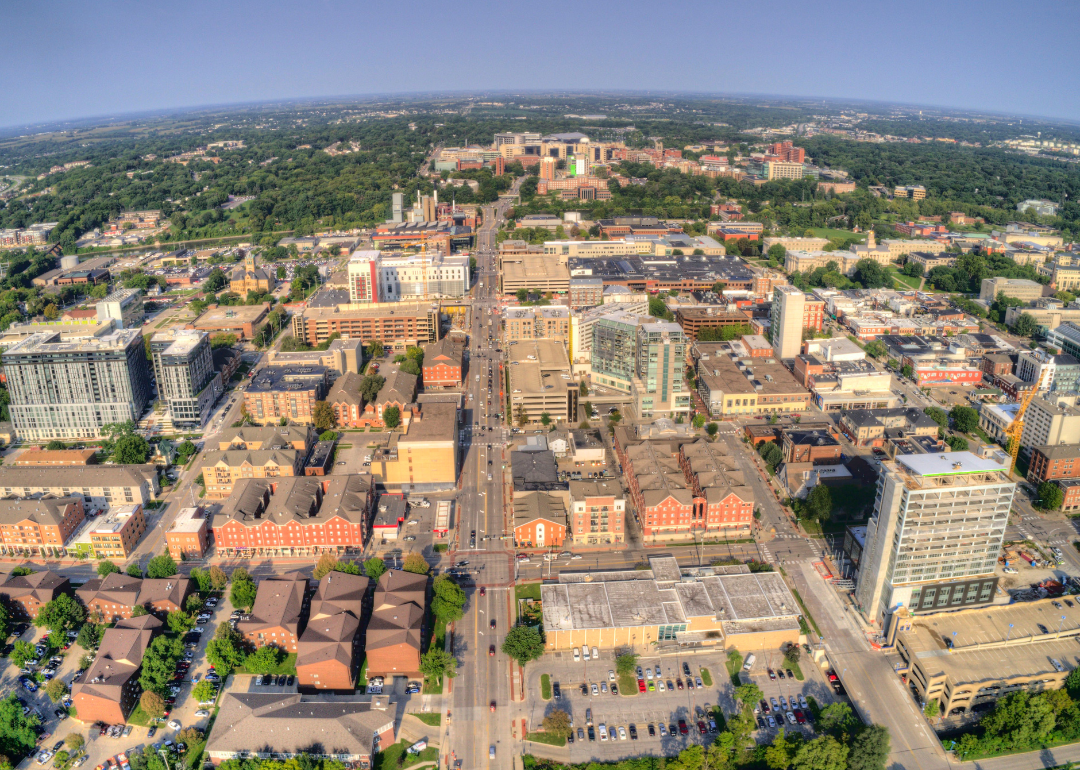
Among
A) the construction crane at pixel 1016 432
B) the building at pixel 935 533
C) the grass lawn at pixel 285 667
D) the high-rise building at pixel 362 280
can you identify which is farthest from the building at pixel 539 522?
the high-rise building at pixel 362 280

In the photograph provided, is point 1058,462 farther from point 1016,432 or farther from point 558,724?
point 558,724

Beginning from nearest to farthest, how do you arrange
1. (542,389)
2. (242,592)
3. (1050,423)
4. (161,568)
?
(242,592) < (161,568) < (1050,423) < (542,389)

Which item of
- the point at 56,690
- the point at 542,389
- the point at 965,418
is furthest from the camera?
→ the point at 542,389

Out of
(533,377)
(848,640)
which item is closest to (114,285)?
(533,377)

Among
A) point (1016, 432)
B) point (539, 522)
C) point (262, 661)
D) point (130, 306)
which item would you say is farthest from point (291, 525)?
point (130, 306)

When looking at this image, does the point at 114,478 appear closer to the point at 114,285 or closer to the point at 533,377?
the point at 533,377

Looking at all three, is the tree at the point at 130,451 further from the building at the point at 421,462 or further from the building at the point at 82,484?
the building at the point at 421,462

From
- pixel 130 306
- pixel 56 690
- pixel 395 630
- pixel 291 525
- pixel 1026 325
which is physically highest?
pixel 1026 325
